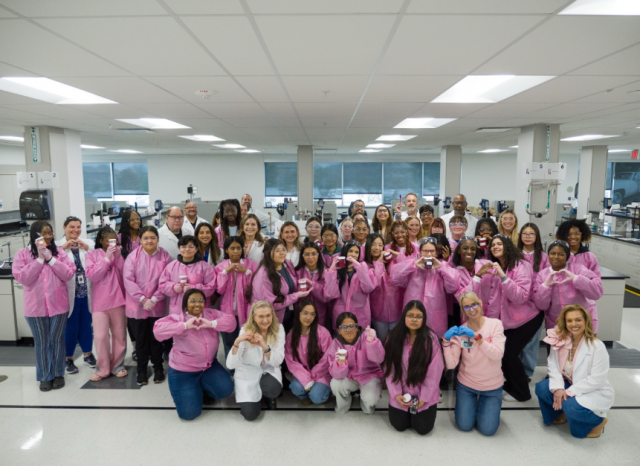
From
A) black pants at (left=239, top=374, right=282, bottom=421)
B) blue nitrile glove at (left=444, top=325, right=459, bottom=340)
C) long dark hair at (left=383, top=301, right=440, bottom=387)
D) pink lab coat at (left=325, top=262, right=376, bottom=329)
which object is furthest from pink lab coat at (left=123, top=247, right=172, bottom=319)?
blue nitrile glove at (left=444, top=325, right=459, bottom=340)

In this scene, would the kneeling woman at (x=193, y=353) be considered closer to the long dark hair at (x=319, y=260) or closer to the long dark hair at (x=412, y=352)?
the long dark hair at (x=319, y=260)

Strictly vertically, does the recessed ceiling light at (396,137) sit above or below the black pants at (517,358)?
above

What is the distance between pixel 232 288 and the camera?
3.33m

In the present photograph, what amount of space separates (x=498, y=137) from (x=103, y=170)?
511 inches

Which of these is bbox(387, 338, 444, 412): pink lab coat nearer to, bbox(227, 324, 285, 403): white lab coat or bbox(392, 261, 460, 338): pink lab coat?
bbox(392, 261, 460, 338): pink lab coat

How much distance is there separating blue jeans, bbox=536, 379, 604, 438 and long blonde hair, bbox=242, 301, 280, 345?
198 centimetres

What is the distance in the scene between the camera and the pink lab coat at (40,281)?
3.18 m

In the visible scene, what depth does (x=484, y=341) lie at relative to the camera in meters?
2.71

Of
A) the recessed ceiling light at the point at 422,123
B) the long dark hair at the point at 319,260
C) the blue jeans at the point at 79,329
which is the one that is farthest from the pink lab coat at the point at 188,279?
the recessed ceiling light at the point at 422,123

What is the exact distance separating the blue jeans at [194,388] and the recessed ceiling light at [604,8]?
125 inches

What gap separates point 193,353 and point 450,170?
8383 millimetres

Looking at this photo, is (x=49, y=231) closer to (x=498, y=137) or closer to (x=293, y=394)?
(x=293, y=394)

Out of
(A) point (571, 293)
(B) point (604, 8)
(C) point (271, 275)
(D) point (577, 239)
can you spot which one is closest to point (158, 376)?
(C) point (271, 275)

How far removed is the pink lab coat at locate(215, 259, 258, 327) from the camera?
3.31m
